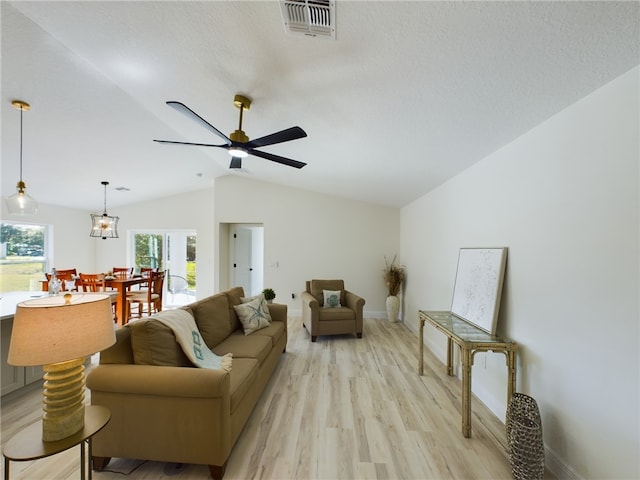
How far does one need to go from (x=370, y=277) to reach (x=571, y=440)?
423 cm

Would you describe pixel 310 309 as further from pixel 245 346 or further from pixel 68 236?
pixel 68 236

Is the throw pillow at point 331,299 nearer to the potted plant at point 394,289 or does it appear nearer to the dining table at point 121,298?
the potted plant at point 394,289

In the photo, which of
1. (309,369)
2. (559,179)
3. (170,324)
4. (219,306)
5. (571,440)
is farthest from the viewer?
(309,369)

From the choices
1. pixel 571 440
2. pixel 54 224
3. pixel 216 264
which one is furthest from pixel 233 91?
pixel 54 224

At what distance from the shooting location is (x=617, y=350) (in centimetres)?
142

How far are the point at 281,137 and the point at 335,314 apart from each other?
2950mm

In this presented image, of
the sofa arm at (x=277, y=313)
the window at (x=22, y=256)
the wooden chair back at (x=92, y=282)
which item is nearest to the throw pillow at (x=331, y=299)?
the sofa arm at (x=277, y=313)

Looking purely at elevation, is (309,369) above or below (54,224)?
below

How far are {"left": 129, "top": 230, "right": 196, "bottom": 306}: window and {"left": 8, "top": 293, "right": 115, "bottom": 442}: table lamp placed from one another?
18.7 ft

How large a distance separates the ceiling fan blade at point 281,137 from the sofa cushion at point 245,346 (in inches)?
74.3

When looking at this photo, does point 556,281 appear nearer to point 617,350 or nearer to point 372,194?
point 617,350

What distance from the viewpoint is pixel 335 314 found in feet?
14.3

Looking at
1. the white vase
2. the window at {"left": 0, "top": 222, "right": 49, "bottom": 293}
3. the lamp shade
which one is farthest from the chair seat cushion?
the window at {"left": 0, "top": 222, "right": 49, "bottom": 293}

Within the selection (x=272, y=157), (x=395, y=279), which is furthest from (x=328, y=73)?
(x=395, y=279)
